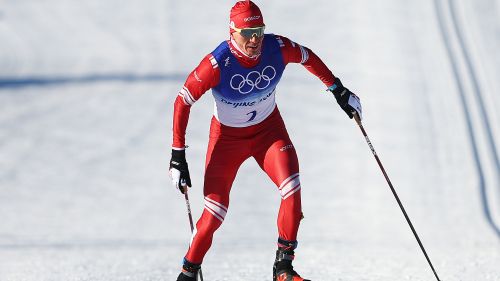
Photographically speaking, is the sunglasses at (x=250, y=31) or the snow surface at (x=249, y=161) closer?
the sunglasses at (x=250, y=31)

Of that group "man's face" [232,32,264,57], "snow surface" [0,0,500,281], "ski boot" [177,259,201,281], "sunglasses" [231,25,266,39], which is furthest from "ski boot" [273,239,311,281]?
"sunglasses" [231,25,266,39]

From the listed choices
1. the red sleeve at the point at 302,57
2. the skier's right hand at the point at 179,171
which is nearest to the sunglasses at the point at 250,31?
the red sleeve at the point at 302,57

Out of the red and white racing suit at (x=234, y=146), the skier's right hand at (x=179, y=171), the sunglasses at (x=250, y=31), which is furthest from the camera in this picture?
the skier's right hand at (x=179, y=171)

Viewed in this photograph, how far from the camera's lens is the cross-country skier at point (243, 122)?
20.3 feet

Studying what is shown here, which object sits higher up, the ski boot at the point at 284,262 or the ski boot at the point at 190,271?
the ski boot at the point at 284,262

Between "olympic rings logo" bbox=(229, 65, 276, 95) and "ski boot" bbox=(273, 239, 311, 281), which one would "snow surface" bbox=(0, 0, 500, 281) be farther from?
"olympic rings logo" bbox=(229, 65, 276, 95)

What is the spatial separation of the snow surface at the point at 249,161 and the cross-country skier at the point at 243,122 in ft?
4.39

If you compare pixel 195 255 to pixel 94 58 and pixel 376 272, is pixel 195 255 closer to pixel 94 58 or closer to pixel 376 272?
pixel 376 272

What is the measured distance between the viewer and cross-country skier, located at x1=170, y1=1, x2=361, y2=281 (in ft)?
20.3

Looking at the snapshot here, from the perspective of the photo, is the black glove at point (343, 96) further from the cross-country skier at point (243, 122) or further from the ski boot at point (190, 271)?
the ski boot at point (190, 271)

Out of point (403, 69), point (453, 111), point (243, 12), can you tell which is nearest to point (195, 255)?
point (243, 12)

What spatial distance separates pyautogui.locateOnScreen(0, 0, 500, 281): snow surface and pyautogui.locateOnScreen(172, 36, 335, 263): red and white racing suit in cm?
136

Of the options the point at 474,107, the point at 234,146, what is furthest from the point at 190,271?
the point at 474,107

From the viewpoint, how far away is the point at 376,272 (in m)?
7.76
